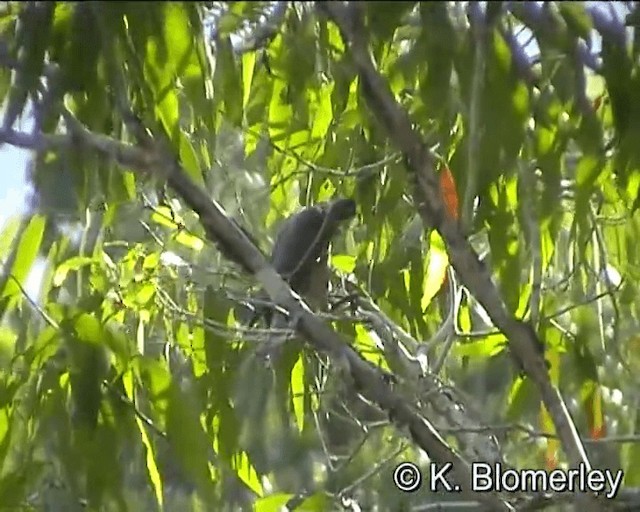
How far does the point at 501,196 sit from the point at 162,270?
22cm

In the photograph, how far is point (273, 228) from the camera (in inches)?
28.5

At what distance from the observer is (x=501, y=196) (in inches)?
19.4

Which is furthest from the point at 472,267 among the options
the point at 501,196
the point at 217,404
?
the point at 217,404

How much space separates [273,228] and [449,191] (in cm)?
24

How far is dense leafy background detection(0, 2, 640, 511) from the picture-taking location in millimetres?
409

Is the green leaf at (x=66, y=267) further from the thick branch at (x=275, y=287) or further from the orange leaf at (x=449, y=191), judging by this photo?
the orange leaf at (x=449, y=191)

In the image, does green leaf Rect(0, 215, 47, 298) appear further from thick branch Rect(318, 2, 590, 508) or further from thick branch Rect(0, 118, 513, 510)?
thick branch Rect(318, 2, 590, 508)

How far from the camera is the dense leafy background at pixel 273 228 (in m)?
0.41

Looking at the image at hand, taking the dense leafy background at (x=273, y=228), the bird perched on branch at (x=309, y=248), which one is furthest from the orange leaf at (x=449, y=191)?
the bird perched on branch at (x=309, y=248)

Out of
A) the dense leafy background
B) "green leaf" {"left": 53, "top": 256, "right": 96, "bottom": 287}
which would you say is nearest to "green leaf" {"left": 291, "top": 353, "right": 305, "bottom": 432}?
the dense leafy background

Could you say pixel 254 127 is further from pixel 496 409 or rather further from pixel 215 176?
pixel 496 409

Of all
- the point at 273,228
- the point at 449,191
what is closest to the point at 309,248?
the point at 273,228

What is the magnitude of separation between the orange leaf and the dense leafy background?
0.03 feet

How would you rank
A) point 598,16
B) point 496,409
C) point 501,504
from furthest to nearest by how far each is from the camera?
point 496,409
point 501,504
point 598,16
